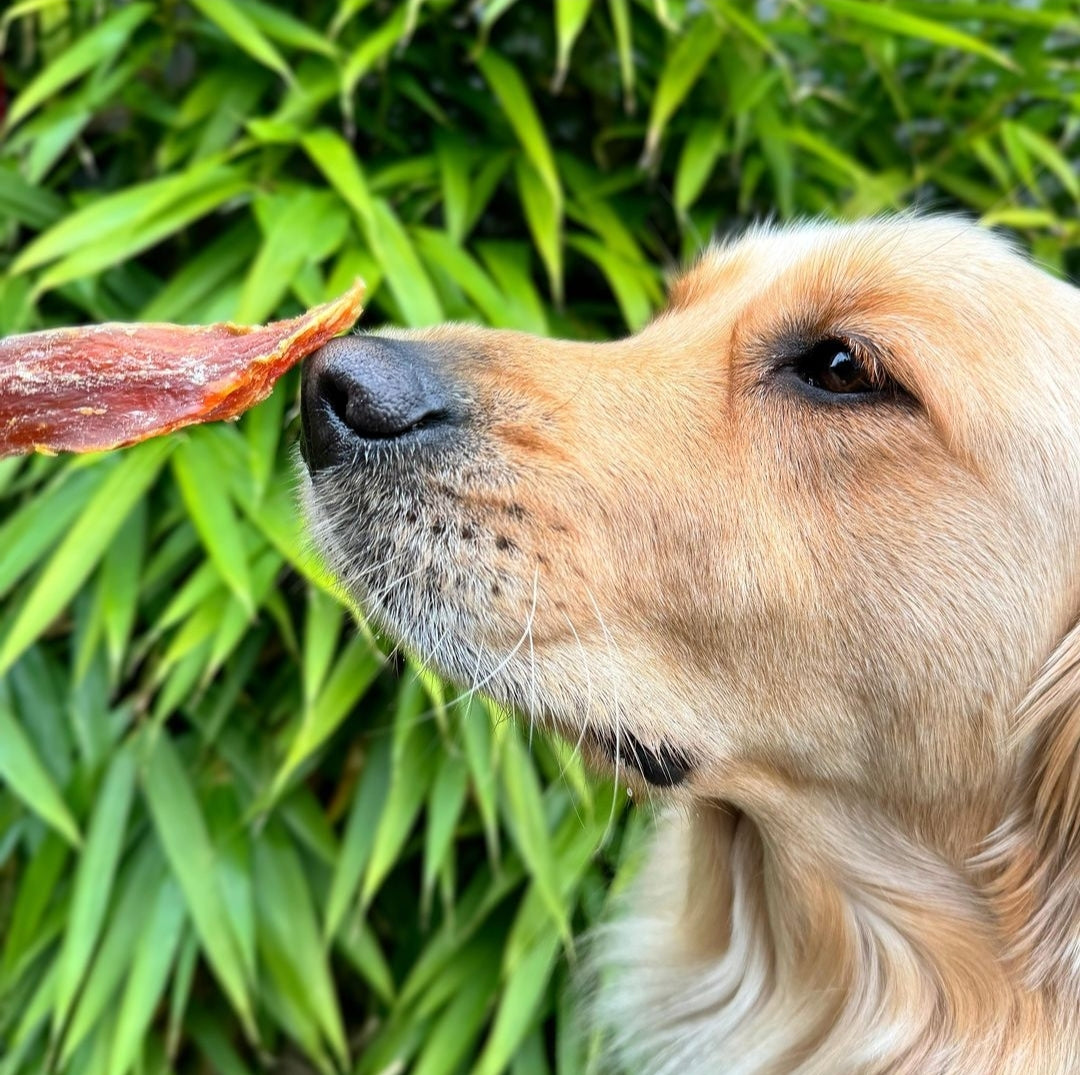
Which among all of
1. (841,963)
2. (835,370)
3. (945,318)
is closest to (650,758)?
(841,963)

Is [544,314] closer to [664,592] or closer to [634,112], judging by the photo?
[634,112]

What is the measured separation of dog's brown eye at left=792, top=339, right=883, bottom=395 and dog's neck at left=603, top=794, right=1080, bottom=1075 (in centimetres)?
56

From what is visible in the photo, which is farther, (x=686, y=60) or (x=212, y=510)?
(x=686, y=60)

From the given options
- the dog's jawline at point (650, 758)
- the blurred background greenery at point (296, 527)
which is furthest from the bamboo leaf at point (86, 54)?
the dog's jawline at point (650, 758)

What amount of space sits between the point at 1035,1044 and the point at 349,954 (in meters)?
1.64

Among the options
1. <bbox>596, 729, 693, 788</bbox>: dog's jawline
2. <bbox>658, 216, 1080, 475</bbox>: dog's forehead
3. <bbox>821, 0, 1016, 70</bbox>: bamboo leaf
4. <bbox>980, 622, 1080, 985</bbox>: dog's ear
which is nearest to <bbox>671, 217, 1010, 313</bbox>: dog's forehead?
<bbox>658, 216, 1080, 475</bbox>: dog's forehead

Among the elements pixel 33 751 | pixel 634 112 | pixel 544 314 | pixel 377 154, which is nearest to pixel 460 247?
pixel 544 314

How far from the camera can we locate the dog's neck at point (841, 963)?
5.21 feet

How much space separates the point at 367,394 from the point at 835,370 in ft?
2.01

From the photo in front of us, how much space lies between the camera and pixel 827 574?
1.57 meters

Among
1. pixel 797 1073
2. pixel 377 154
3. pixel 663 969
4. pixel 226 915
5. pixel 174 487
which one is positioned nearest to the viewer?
pixel 797 1073

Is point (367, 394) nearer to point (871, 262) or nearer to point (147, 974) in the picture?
point (871, 262)

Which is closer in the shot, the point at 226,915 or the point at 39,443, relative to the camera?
the point at 39,443

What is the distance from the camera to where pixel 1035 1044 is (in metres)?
1.57
